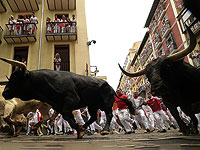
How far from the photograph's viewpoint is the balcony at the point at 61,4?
15.5 metres

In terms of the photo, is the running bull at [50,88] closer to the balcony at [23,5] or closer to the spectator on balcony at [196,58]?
the balcony at [23,5]

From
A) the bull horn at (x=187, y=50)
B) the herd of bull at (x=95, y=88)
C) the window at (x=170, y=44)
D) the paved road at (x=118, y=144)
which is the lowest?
the paved road at (x=118, y=144)

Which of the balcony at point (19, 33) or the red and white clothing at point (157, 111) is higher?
the balcony at point (19, 33)

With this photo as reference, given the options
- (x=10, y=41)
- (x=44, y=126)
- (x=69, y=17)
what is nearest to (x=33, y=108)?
(x=44, y=126)

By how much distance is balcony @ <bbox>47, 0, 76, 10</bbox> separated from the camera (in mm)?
15547

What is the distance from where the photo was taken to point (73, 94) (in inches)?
176

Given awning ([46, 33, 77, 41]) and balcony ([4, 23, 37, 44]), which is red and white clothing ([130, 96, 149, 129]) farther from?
balcony ([4, 23, 37, 44])

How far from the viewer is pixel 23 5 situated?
15.5m

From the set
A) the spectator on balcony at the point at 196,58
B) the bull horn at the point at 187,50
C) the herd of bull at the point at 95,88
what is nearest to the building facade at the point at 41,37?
the herd of bull at the point at 95,88

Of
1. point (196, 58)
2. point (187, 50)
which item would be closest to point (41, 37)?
point (187, 50)

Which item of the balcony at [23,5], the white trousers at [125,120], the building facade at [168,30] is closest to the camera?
the white trousers at [125,120]

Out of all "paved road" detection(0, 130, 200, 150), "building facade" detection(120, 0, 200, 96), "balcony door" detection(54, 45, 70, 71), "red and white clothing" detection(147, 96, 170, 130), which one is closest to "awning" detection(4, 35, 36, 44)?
"balcony door" detection(54, 45, 70, 71)

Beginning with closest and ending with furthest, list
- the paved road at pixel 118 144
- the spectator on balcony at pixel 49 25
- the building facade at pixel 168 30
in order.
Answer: the paved road at pixel 118 144, the spectator on balcony at pixel 49 25, the building facade at pixel 168 30

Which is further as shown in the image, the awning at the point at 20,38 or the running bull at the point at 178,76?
the awning at the point at 20,38
